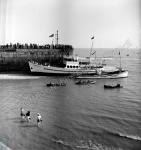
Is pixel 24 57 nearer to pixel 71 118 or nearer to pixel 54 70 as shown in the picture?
pixel 54 70

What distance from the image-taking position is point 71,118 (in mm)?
34031

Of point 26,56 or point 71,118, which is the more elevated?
point 26,56

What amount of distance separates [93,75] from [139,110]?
35644 millimetres

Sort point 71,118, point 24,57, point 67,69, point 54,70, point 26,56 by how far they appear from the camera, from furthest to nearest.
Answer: point 26,56 → point 24,57 → point 67,69 → point 54,70 → point 71,118

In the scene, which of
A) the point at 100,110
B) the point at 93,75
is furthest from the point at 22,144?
the point at 93,75

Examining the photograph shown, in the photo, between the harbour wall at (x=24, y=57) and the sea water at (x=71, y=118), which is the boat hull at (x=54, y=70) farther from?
the sea water at (x=71, y=118)

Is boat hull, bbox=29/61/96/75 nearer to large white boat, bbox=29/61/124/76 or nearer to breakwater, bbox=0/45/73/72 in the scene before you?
large white boat, bbox=29/61/124/76

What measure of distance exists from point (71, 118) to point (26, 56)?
2163 inches

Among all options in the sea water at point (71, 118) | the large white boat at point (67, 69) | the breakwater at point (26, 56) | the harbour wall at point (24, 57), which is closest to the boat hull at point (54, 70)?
the large white boat at point (67, 69)

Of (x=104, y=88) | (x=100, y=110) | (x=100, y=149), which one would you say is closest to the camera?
(x=100, y=149)

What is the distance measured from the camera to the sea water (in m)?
25.8

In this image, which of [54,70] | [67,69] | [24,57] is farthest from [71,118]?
[24,57]

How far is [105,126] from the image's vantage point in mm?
31078

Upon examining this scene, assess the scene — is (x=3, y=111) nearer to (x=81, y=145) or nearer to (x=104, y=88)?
(x=81, y=145)
